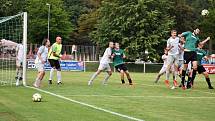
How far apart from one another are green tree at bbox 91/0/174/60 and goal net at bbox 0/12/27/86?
95.4 ft

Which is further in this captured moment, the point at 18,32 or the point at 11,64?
the point at 11,64

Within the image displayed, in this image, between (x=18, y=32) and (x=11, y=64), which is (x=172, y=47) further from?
(x=11, y=64)

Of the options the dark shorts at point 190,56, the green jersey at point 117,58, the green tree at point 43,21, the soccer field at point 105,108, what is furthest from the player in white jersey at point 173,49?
the green tree at point 43,21

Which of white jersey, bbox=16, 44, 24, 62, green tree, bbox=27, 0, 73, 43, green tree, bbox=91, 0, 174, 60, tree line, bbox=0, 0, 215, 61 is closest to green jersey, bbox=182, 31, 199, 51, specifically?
white jersey, bbox=16, 44, 24, 62

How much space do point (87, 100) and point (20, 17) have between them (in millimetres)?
8892

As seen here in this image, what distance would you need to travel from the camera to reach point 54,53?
837 inches

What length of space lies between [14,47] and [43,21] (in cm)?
5426

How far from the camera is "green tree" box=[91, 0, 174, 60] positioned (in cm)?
6067

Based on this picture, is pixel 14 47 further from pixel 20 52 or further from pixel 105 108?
pixel 105 108

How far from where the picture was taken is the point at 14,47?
25250 millimetres

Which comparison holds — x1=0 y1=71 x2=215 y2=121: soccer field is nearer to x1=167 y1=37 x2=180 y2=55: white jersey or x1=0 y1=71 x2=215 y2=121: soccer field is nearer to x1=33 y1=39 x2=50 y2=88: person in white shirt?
x1=167 y1=37 x2=180 y2=55: white jersey

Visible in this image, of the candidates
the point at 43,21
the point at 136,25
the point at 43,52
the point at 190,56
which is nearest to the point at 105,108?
the point at 190,56

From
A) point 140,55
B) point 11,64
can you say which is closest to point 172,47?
point 11,64

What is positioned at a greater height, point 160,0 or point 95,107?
point 160,0
